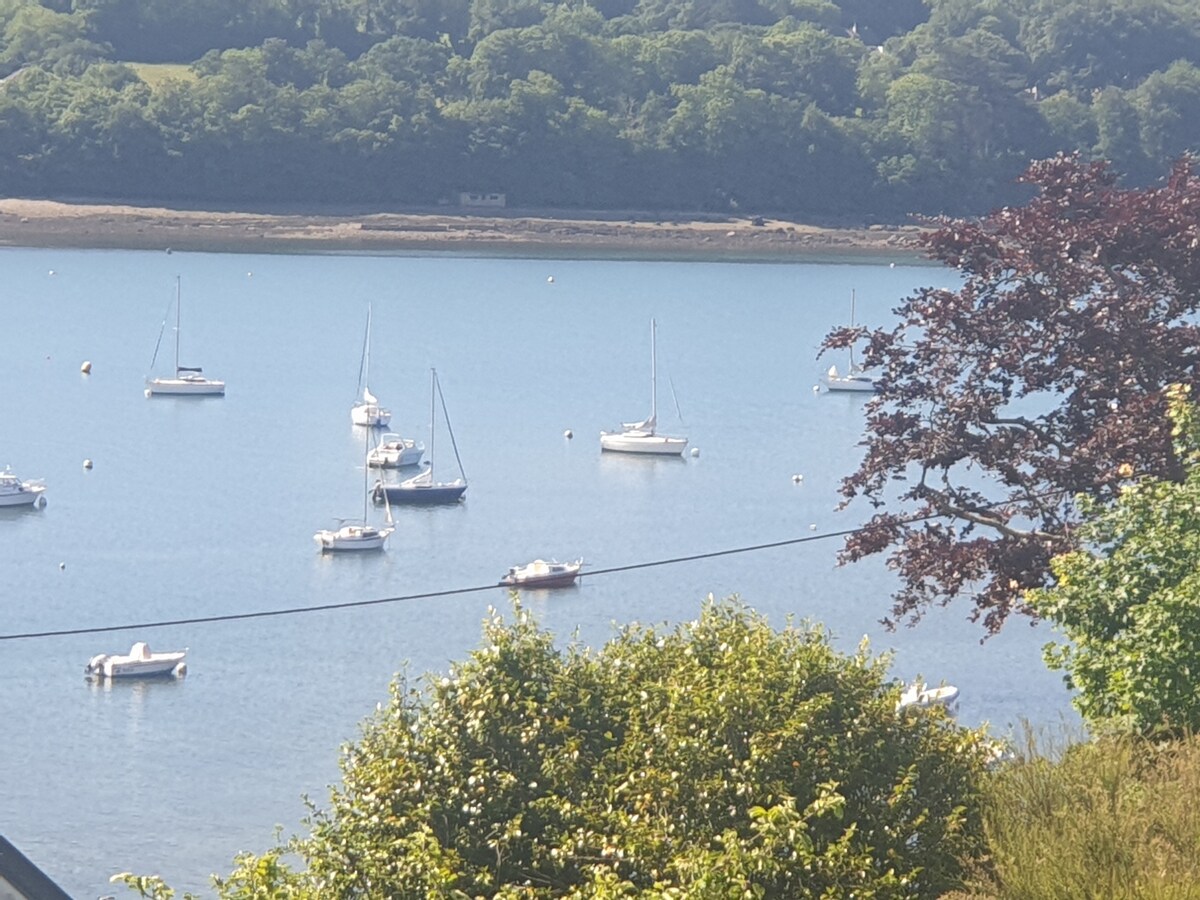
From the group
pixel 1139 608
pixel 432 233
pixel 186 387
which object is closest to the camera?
pixel 1139 608

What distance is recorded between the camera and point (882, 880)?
8711mm

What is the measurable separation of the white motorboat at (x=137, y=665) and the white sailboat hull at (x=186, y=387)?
113 ft

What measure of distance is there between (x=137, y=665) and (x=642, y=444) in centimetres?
2626

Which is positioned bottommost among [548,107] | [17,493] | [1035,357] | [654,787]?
[17,493]

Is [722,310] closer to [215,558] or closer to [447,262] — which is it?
[447,262]

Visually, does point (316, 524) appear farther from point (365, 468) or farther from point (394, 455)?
point (394, 455)

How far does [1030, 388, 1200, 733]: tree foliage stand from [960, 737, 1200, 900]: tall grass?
57 cm

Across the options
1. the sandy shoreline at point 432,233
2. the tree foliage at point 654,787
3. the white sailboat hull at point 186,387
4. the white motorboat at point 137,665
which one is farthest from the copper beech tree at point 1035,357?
the sandy shoreline at point 432,233

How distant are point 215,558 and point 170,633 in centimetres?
661

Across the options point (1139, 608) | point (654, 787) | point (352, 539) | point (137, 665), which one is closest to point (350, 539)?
point (352, 539)

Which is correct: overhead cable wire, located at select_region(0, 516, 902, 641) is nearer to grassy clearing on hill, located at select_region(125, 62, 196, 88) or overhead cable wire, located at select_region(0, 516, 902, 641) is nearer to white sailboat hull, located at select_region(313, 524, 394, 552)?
white sailboat hull, located at select_region(313, 524, 394, 552)

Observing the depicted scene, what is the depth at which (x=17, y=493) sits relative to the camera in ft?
145

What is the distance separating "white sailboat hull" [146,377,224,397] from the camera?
6369cm

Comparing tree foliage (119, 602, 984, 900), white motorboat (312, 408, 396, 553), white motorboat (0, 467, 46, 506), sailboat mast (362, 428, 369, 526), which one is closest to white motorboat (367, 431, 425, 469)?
sailboat mast (362, 428, 369, 526)
